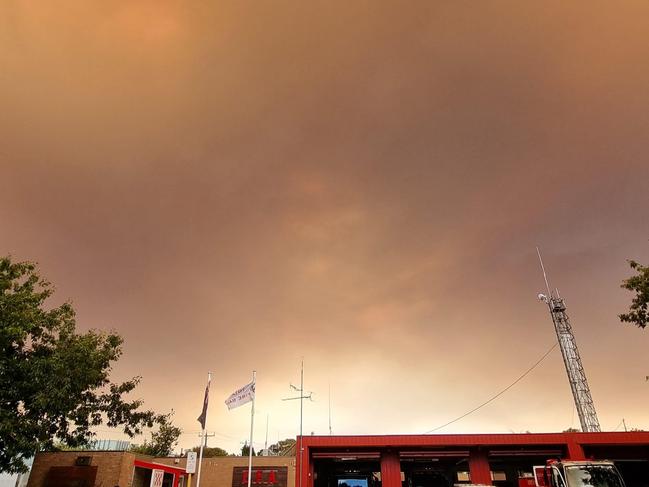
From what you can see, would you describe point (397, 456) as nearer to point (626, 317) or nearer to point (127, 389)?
point (626, 317)

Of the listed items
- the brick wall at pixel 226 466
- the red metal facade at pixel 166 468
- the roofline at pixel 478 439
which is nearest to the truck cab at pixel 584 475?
the roofline at pixel 478 439

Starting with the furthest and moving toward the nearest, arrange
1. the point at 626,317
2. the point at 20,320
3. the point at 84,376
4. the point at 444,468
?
the point at 444,468 → the point at 84,376 → the point at 20,320 → the point at 626,317

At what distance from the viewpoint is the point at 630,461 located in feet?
101

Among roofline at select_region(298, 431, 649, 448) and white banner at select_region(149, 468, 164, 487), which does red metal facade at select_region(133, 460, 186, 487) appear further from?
roofline at select_region(298, 431, 649, 448)

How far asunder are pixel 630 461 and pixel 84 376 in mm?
37314

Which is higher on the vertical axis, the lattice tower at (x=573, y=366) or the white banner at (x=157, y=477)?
the lattice tower at (x=573, y=366)

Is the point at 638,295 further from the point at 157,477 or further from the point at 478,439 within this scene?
the point at 157,477

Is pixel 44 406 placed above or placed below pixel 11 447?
above

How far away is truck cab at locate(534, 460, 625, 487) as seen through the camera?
703 inches

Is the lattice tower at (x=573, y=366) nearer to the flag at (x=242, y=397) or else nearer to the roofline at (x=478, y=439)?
the roofline at (x=478, y=439)

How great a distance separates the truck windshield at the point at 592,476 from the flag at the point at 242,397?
17175 mm

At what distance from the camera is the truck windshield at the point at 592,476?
17.8 meters

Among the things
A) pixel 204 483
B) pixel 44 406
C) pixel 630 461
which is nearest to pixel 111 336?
pixel 44 406

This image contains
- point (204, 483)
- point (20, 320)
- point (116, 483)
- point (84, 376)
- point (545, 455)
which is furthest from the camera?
point (204, 483)
